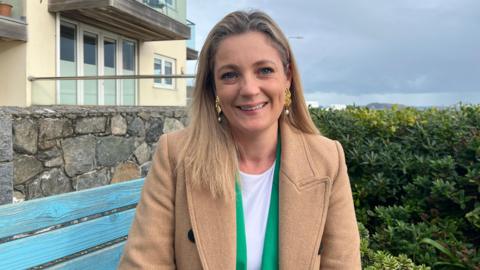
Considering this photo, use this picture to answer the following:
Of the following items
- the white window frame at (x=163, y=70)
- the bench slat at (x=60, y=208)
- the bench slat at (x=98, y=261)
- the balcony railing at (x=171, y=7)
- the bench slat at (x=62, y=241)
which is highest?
the balcony railing at (x=171, y=7)

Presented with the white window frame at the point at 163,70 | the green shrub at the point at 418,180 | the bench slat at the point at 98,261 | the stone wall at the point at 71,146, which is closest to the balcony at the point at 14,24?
the stone wall at the point at 71,146

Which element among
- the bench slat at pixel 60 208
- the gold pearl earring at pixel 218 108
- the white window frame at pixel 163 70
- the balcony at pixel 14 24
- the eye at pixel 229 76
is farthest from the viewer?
the white window frame at pixel 163 70

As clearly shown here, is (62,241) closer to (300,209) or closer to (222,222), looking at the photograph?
(222,222)

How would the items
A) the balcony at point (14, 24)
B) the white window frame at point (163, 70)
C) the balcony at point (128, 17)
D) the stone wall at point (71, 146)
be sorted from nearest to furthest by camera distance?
the stone wall at point (71, 146)
the balcony at point (14, 24)
the balcony at point (128, 17)
the white window frame at point (163, 70)

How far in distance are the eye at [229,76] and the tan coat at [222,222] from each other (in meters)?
0.32

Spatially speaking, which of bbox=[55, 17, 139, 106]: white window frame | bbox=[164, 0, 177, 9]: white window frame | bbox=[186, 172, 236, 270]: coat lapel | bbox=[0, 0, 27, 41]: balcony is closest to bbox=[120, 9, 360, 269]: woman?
bbox=[186, 172, 236, 270]: coat lapel

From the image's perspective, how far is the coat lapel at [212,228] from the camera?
1.66 m

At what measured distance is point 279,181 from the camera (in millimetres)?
1839

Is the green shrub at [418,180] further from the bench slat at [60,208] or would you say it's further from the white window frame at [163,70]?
the white window frame at [163,70]

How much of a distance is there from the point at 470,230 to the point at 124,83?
9.29 m

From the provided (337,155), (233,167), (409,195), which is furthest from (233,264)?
(409,195)

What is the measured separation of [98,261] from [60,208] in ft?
1.09

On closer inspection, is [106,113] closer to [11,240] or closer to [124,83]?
[11,240]

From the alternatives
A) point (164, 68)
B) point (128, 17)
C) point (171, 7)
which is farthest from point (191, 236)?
point (164, 68)
